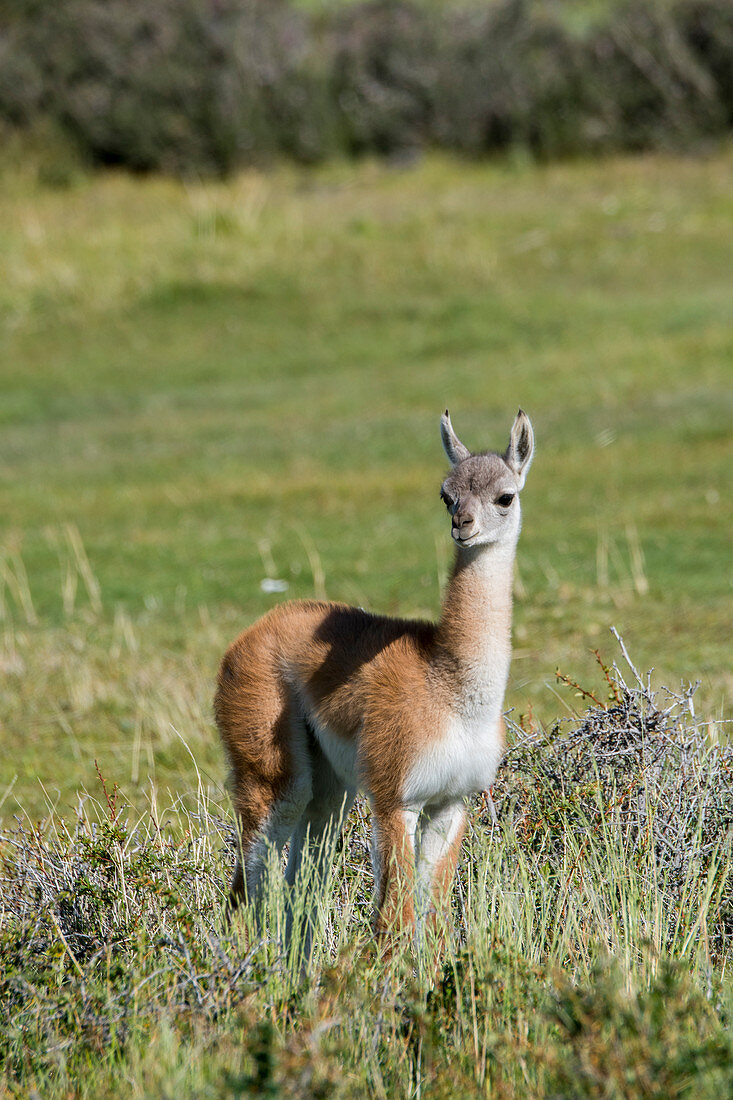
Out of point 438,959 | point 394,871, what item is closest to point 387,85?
point 394,871

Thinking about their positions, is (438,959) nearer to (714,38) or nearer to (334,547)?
(334,547)

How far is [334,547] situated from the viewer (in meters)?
12.7

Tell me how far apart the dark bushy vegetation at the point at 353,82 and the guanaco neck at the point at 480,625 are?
76.5 ft

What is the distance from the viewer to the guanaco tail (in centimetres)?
483

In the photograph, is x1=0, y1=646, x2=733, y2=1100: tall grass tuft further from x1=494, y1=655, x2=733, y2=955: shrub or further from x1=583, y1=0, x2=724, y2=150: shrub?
x1=583, y1=0, x2=724, y2=150: shrub

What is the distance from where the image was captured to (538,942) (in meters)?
4.99

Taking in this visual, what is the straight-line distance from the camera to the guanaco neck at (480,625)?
A: 483cm

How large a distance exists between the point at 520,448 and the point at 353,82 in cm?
2505

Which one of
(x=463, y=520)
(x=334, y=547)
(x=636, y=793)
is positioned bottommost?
(x=636, y=793)

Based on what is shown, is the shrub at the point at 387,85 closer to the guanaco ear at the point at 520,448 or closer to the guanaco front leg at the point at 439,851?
the guanaco ear at the point at 520,448

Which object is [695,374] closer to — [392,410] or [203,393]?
[392,410]

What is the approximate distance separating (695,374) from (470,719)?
14021 mm

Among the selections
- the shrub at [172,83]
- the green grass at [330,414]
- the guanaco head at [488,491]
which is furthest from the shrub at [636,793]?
the shrub at [172,83]

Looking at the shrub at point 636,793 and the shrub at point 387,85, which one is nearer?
the shrub at point 636,793
